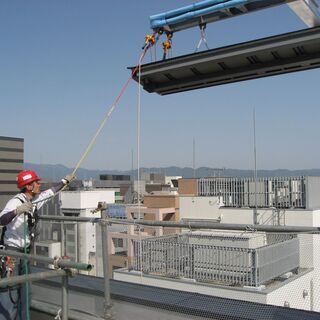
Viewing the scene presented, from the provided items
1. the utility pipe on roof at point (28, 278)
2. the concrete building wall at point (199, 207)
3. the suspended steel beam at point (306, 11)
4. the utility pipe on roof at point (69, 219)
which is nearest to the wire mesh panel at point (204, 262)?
the utility pipe on roof at point (69, 219)

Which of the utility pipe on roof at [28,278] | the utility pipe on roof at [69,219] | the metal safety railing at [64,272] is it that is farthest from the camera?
the utility pipe on roof at [69,219]

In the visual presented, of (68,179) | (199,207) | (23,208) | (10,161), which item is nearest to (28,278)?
(23,208)

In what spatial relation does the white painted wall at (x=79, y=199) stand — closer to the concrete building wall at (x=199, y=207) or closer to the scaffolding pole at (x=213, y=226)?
the concrete building wall at (x=199, y=207)

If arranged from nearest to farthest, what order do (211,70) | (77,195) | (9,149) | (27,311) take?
(27,311)
(211,70)
(77,195)
(9,149)

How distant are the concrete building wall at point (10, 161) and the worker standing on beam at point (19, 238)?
267 ft

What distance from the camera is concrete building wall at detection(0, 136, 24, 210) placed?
8369 cm

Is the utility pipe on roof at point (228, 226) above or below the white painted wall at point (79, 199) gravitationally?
above

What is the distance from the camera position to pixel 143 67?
5832 mm

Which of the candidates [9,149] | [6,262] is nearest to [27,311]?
[6,262]

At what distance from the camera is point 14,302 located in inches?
193

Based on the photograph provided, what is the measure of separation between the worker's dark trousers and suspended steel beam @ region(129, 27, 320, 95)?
2.90 meters

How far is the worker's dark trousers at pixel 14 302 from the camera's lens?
190 inches

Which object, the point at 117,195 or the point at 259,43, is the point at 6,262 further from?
the point at 117,195

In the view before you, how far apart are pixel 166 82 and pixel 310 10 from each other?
1999mm
